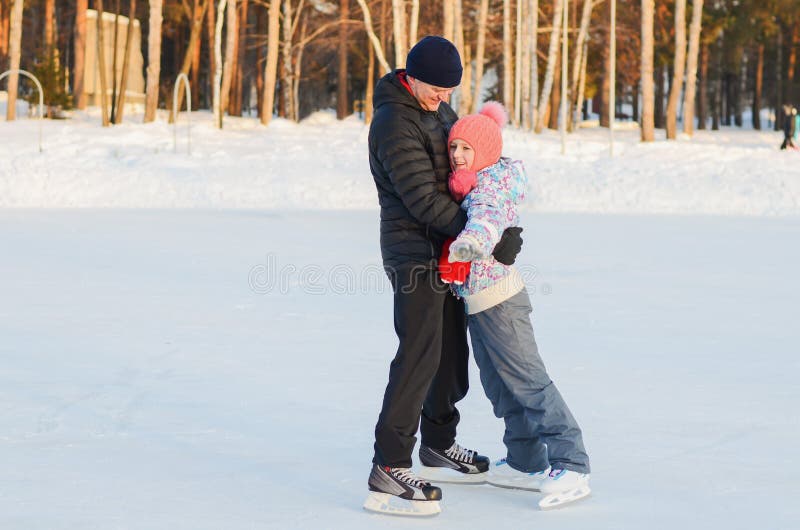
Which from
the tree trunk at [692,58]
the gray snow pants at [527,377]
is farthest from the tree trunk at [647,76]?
the gray snow pants at [527,377]

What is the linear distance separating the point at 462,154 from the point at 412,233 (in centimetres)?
35

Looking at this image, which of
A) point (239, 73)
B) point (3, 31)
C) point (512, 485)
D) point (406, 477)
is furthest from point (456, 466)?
point (3, 31)

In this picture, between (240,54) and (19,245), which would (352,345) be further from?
(240,54)

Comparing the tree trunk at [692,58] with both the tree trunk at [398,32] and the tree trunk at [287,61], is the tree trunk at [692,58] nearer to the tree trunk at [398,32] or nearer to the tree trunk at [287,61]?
the tree trunk at [398,32]

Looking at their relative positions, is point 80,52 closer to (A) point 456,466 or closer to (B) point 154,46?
(B) point 154,46

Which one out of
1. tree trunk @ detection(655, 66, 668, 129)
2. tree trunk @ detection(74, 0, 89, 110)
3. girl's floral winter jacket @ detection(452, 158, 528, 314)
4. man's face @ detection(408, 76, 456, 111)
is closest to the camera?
girl's floral winter jacket @ detection(452, 158, 528, 314)

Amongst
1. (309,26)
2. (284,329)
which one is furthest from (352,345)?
(309,26)

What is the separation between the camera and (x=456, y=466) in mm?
4754

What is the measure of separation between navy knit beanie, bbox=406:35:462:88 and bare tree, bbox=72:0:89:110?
3422 cm

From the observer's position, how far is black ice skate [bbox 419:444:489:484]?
15.6 ft

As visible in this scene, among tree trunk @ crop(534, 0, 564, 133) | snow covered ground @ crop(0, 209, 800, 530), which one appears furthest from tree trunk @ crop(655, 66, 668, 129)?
snow covered ground @ crop(0, 209, 800, 530)

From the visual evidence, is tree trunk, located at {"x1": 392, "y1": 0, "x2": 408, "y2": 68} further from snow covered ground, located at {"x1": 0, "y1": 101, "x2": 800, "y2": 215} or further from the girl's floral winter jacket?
the girl's floral winter jacket

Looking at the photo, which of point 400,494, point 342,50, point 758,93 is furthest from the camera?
point 758,93

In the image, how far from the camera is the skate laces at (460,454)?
474 centimetres
